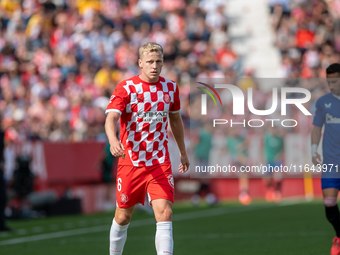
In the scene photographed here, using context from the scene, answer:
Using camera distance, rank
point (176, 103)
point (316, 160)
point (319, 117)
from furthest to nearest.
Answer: point (319, 117), point (316, 160), point (176, 103)

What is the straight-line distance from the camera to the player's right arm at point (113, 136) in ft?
18.8

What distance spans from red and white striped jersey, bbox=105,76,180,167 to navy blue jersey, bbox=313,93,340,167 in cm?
225

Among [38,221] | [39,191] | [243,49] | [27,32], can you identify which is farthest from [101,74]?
[38,221]

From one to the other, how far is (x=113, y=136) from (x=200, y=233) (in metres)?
5.40

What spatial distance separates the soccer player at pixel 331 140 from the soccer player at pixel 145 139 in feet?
7.11

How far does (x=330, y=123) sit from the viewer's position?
7.78m

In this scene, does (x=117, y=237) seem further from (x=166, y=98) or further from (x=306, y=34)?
(x=306, y=34)

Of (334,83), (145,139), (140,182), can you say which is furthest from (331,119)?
(140,182)

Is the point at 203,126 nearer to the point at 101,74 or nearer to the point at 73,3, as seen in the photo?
the point at 101,74

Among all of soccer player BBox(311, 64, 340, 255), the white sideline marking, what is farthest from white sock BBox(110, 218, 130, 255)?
the white sideline marking

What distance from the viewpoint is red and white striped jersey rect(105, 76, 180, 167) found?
6.35 m

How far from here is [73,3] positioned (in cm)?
2506

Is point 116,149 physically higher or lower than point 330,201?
higher

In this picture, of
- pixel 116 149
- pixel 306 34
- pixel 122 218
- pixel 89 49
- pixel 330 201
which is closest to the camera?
pixel 116 149
